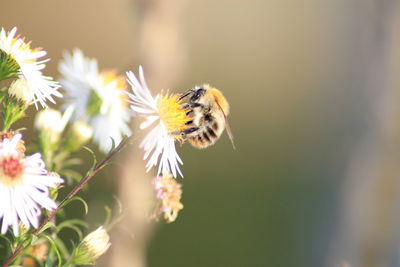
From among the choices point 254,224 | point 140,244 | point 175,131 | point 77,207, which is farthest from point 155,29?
point 254,224

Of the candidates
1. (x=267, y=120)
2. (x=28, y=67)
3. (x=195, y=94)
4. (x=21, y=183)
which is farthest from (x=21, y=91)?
(x=267, y=120)

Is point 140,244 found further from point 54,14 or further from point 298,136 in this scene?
point 298,136

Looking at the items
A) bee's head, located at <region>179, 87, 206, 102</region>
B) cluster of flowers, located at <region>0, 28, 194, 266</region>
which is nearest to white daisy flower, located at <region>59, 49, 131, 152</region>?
cluster of flowers, located at <region>0, 28, 194, 266</region>

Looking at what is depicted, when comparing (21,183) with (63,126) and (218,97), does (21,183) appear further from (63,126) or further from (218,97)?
(218,97)

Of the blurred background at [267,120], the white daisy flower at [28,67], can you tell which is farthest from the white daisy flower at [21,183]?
the blurred background at [267,120]

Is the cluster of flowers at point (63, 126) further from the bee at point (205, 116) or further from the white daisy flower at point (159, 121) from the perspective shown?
the bee at point (205, 116)

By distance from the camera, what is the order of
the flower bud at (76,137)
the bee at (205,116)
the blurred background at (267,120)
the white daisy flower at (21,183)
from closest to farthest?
the white daisy flower at (21,183), the flower bud at (76,137), the bee at (205,116), the blurred background at (267,120)
